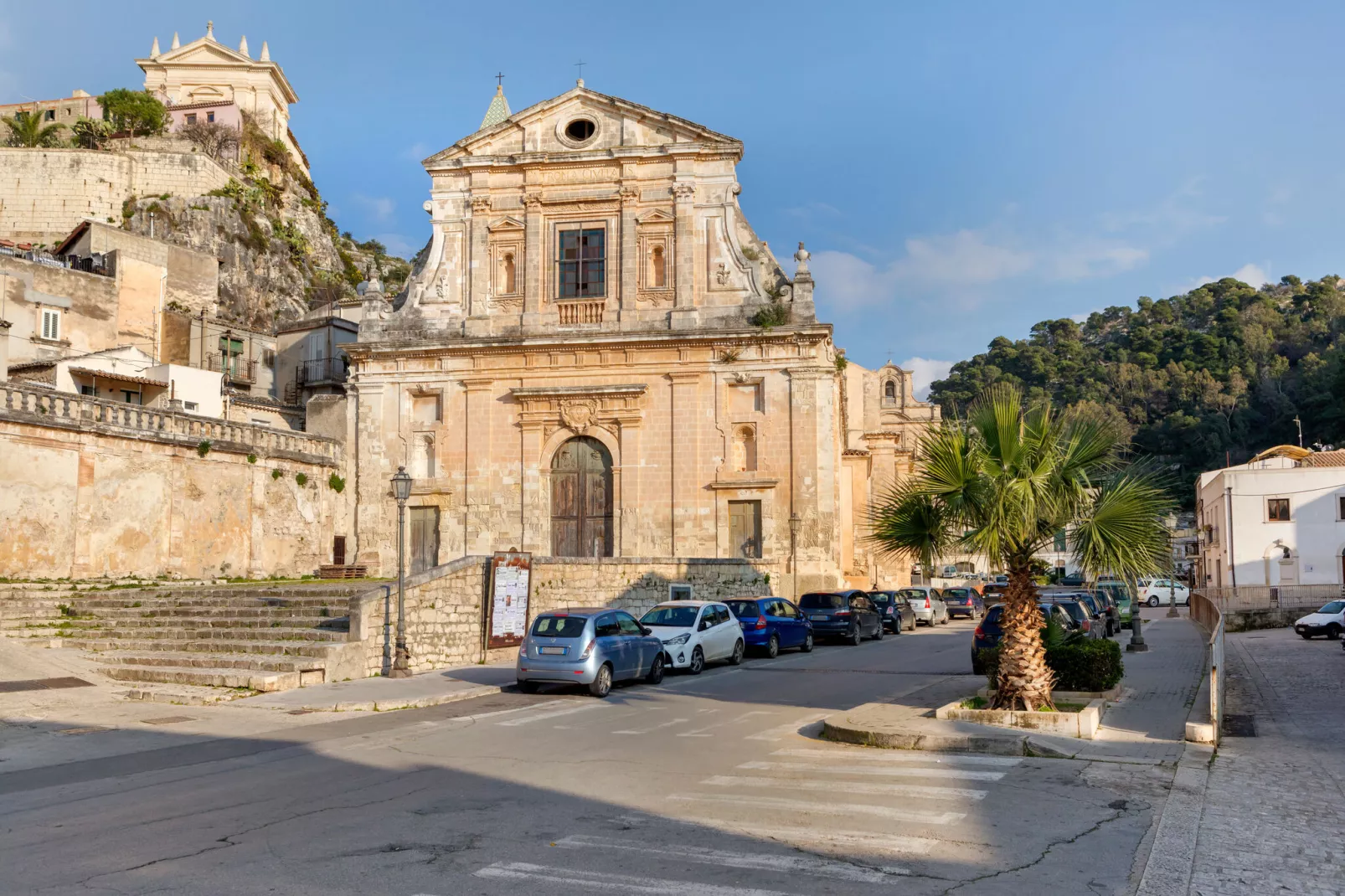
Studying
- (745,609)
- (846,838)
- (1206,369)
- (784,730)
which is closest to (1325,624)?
(745,609)

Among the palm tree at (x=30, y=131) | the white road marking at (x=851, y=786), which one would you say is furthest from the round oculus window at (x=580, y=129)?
the palm tree at (x=30, y=131)

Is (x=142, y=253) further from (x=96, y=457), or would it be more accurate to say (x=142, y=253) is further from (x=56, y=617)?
(x=56, y=617)

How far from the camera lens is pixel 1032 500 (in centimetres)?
1248

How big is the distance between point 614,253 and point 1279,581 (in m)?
35.1

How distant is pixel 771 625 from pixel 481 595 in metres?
6.88

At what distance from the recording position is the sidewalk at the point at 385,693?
1633 cm

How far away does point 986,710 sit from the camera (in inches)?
499

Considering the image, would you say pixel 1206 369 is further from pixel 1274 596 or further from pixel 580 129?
pixel 580 129

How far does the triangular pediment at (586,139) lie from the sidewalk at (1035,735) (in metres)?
22.3

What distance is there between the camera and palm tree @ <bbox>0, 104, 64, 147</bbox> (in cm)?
6788

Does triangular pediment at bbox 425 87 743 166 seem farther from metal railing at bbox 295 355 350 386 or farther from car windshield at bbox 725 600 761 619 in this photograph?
car windshield at bbox 725 600 761 619

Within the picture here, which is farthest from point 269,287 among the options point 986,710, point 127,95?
point 986,710

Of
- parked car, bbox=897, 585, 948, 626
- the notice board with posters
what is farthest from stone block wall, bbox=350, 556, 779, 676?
parked car, bbox=897, 585, 948, 626

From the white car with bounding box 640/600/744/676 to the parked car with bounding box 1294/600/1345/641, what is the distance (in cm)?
1919
